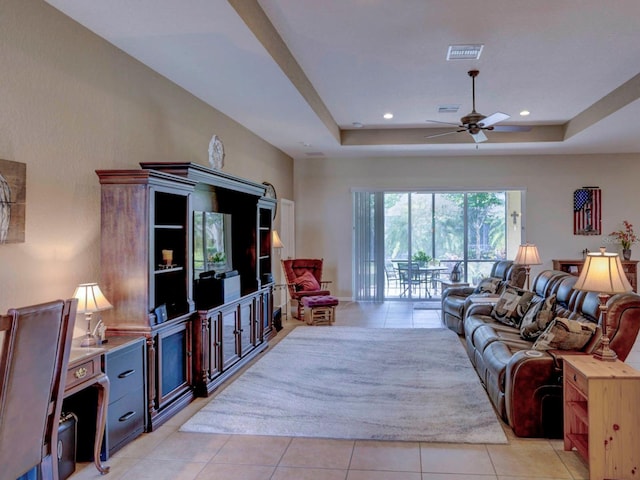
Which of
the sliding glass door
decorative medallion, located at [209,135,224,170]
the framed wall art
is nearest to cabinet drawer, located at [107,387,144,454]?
the framed wall art

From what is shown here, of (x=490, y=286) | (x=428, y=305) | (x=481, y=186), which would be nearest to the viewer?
(x=490, y=286)

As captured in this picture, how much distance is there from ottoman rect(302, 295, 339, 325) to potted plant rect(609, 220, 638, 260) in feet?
18.4

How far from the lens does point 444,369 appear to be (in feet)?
15.3

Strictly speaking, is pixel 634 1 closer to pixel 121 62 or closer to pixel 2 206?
pixel 121 62

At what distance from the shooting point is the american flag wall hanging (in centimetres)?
867

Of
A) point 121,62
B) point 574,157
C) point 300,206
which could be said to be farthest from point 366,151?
point 121,62

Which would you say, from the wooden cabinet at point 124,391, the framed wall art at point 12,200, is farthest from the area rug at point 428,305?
the framed wall art at point 12,200

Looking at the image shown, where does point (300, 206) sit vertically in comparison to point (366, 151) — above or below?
below

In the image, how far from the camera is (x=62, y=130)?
9.86ft

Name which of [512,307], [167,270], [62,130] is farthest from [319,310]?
[62,130]

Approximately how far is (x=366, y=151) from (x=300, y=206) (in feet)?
5.98

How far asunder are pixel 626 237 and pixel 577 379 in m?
7.15

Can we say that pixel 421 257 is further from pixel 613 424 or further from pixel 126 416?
pixel 126 416

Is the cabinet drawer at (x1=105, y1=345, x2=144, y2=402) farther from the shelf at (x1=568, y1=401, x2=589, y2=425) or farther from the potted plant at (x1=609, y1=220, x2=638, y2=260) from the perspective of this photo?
the potted plant at (x1=609, y1=220, x2=638, y2=260)
